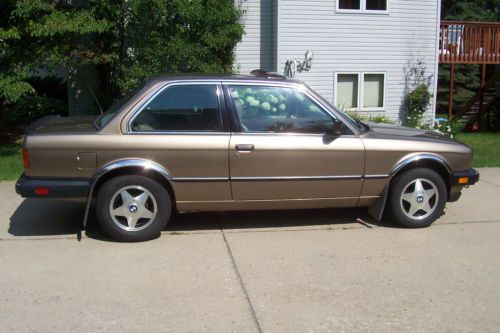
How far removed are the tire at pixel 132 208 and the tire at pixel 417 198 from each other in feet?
7.77

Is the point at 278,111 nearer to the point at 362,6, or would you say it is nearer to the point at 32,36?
the point at 32,36

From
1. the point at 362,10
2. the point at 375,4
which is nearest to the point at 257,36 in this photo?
the point at 362,10

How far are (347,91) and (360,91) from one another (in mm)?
319

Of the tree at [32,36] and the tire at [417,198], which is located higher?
the tree at [32,36]

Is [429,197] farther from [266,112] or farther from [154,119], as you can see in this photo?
[154,119]

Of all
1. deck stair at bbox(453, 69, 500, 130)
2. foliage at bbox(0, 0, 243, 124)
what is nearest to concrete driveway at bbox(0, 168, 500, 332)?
foliage at bbox(0, 0, 243, 124)

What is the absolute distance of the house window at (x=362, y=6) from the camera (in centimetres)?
1335

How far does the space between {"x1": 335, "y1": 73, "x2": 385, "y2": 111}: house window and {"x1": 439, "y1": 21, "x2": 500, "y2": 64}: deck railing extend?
2.09m

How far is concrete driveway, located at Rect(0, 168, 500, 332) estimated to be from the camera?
3891 mm

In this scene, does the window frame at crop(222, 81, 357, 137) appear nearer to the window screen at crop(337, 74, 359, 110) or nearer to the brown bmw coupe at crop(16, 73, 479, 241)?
the brown bmw coupe at crop(16, 73, 479, 241)

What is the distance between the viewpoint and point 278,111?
5.68 metres

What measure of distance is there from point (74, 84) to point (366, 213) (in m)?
9.33

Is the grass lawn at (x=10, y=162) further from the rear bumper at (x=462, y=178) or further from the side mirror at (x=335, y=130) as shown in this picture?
the rear bumper at (x=462, y=178)

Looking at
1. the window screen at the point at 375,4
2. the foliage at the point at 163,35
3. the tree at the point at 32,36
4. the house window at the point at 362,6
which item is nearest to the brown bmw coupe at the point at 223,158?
the tree at the point at 32,36
